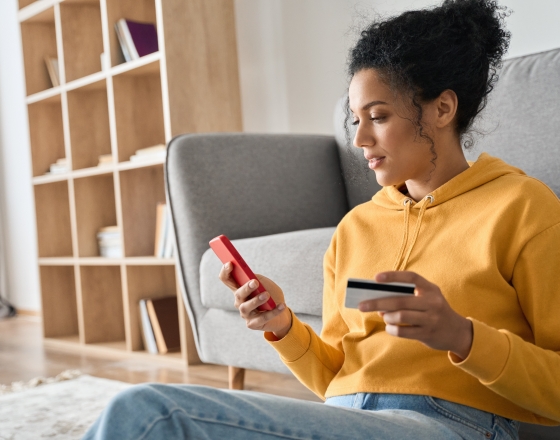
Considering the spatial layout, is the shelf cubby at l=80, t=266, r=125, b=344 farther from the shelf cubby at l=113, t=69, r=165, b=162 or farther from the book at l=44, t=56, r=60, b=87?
the book at l=44, t=56, r=60, b=87

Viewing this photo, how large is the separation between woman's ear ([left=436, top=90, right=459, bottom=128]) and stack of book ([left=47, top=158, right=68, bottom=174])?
2.64 meters

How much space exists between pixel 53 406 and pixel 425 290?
166 cm

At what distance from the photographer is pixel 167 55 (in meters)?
2.62

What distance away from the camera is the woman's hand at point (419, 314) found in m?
0.67

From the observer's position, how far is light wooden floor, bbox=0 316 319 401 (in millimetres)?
2223

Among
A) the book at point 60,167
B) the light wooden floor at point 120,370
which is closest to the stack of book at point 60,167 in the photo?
the book at point 60,167

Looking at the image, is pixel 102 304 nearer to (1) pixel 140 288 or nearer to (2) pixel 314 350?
(1) pixel 140 288

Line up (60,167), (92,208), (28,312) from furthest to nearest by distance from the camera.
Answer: (28,312) → (60,167) → (92,208)

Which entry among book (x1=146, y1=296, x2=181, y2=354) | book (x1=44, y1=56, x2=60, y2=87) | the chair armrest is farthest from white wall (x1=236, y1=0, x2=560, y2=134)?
book (x1=44, y1=56, x2=60, y2=87)

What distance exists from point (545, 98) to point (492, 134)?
15cm

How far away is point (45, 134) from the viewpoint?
3.52 meters

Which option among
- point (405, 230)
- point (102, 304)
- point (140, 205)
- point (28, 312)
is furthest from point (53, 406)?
point (28, 312)

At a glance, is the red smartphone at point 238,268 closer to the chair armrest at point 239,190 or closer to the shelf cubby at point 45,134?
the chair armrest at point 239,190

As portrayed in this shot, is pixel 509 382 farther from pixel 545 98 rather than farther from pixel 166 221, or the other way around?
pixel 166 221
